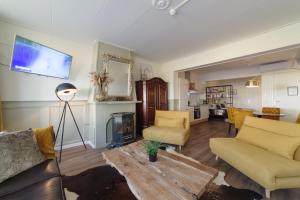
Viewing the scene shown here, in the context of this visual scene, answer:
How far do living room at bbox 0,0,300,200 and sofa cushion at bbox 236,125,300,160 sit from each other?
0.5 inches

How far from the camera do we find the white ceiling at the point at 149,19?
6.72 feet

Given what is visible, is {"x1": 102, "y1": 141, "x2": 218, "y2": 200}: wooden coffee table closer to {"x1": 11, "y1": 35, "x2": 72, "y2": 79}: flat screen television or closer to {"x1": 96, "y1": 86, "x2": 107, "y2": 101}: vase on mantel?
{"x1": 96, "y1": 86, "x2": 107, "y2": 101}: vase on mantel

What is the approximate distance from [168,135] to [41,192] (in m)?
2.34

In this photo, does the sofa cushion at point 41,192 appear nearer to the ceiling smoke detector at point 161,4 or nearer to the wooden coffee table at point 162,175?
the wooden coffee table at point 162,175

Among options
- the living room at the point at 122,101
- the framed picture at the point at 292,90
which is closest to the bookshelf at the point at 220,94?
the framed picture at the point at 292,90

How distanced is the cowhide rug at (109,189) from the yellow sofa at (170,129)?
3.54 feet

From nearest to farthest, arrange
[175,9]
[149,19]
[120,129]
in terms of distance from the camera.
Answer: [175,9], [149,19], [120,129]

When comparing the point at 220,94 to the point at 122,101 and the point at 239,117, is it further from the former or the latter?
the point at 122,101

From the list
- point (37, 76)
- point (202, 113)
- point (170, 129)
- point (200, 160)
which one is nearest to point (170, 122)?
point (170, 129)

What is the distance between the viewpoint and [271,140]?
2.04 metres

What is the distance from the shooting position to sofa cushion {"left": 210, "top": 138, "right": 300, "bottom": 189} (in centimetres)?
155

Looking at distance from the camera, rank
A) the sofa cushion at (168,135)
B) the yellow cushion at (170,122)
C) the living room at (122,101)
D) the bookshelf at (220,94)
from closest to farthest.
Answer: the living room at (122,101) → the sofa cushion at (168,135) → the yellow cushion at (170,122) → the bookshelf at (220,94)

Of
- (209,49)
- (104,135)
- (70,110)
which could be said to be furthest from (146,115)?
(209,49)

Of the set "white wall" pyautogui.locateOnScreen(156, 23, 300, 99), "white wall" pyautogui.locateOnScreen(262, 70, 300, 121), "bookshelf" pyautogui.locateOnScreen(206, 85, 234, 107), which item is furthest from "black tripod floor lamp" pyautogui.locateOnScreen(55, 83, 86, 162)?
"bookshelf" pyautogui.locateOnScreen(206, 85, 234, 107)
